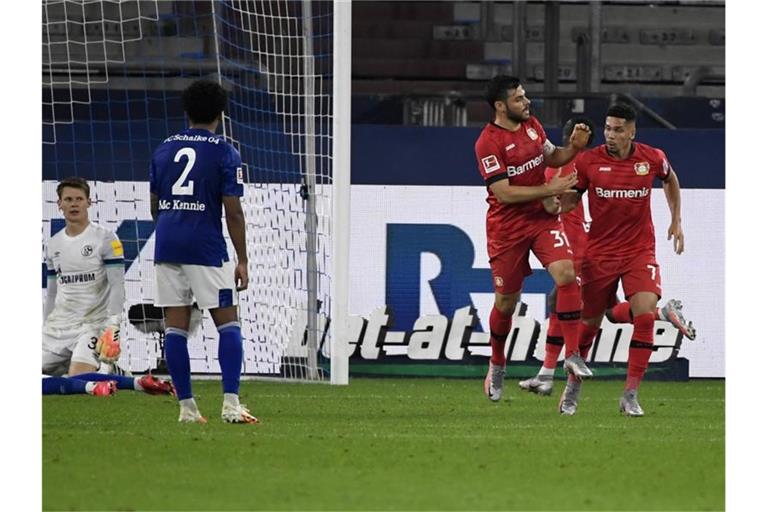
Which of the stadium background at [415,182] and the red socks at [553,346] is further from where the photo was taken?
the stadium background at [415,182]

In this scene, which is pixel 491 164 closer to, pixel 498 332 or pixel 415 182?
pixel 498 332

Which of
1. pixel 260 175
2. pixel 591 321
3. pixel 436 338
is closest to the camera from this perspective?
pixel 591 321

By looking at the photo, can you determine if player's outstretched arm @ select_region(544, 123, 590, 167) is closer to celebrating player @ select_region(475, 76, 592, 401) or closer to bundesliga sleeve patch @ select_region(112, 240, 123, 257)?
celebrating player @ select_region(475, 76, 592, 401)

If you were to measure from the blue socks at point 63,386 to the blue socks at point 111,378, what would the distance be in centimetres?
8

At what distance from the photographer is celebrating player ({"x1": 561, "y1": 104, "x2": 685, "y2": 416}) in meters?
9.36

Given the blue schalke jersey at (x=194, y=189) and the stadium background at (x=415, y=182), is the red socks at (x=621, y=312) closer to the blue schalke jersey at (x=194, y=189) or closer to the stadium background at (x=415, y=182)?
the stadium background at (x=415, y=182)

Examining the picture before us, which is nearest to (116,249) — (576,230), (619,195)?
(619,195)

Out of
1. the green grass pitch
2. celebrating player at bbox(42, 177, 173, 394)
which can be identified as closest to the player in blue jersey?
the green grass pitch

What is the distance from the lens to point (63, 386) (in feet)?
33.5

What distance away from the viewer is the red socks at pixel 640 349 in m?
9.30

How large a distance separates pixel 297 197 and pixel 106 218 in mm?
1578

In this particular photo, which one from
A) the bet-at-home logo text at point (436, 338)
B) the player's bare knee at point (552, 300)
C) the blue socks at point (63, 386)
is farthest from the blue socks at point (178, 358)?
the bet-at-home logo text at point (436, 338)

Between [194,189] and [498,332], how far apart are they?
281 cm

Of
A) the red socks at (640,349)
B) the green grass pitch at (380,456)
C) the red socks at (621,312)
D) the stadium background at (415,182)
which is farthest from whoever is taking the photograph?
the stadium background at (415,182)
